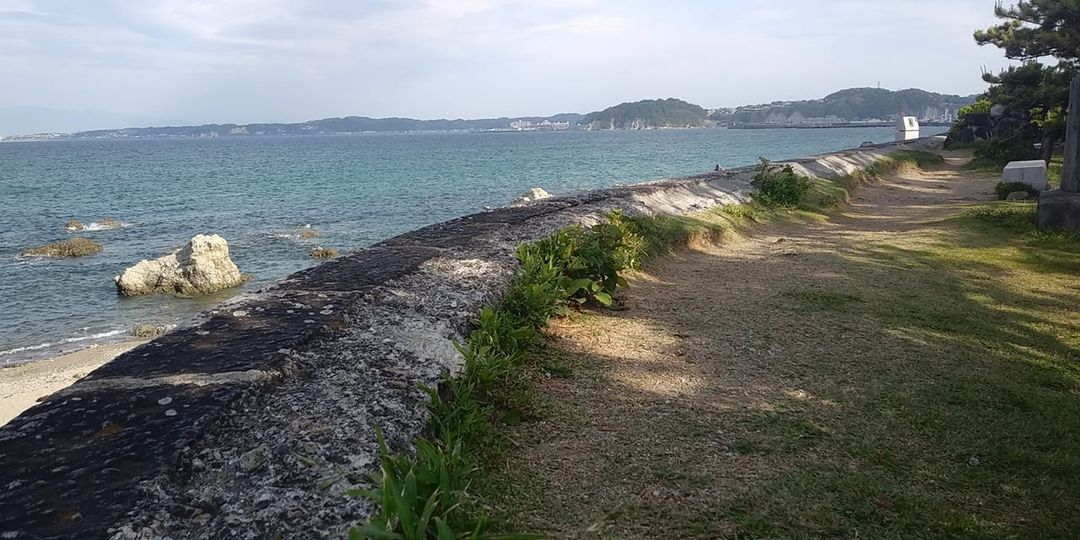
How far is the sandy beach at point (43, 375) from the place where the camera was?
9.51 metres

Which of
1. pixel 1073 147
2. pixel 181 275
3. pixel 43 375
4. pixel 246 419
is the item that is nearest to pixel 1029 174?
pixel 1073 147

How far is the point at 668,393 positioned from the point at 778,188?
10.5 meters

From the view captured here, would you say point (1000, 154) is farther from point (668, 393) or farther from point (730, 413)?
point (730, 413)

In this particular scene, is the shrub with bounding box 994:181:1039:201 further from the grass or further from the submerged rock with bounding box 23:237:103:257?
the submerged rock with bounding box 23:237:103:257

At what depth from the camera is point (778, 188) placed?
13836 mm

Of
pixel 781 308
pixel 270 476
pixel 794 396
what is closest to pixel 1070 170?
pixel 781 308

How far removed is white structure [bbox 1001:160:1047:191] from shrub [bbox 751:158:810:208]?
4335mm

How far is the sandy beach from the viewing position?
951 centimetres

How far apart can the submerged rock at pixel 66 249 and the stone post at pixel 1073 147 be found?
25425 mm

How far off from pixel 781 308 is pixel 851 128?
187445 mm

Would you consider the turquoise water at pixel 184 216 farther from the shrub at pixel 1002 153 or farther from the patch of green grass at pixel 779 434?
the shrub at pixel 1002 153

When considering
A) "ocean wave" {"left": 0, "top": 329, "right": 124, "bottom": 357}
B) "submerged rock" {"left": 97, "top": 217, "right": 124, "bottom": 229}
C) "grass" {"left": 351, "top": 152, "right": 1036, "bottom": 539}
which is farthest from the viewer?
"submerged rock" {"left": 97, "top": 217, "right": 124, "bottom": 229}

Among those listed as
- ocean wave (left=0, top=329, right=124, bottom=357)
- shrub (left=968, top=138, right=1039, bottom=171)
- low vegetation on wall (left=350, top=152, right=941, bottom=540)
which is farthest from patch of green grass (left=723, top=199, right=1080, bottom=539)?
shrub (left=968, top=138, right=1039, bottom=171)

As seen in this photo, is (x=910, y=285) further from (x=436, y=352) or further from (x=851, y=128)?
(x=851, y=128)
